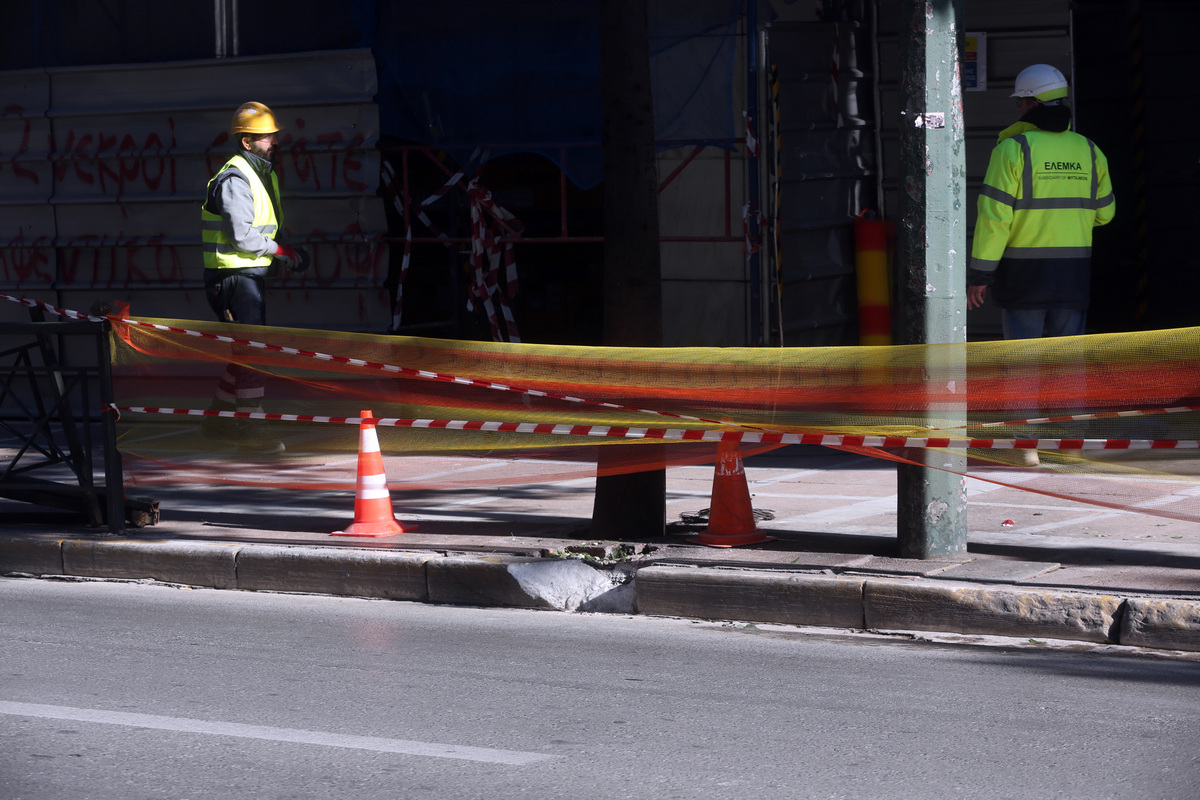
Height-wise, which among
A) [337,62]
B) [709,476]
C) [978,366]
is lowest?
[709,476]

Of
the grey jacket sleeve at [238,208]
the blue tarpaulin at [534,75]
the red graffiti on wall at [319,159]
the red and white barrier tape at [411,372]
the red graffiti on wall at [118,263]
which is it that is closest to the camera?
the red and white barrier tape at [411,372]

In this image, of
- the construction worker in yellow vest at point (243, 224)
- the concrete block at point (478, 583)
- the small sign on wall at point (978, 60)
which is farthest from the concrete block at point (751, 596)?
the small sign on wall at point (978, 60)

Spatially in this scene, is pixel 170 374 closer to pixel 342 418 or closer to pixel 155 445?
pixel 155 445

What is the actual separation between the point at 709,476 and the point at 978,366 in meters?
3.28

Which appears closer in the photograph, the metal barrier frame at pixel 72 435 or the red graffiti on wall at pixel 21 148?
the metal barrier frame at pixel 72 435

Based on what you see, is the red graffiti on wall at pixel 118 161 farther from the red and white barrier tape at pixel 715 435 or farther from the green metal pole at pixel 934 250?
the green metal pole at pixel 934 250

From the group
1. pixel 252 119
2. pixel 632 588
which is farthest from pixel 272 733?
pixel 252 119

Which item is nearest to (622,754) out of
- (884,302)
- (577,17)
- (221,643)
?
(221,643)

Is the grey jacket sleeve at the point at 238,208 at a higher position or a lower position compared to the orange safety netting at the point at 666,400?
higher

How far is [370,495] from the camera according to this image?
25.5 ft

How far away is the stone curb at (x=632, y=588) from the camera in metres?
5.90

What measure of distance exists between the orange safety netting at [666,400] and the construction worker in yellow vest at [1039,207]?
73.2 inches

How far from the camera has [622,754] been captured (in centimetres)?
455

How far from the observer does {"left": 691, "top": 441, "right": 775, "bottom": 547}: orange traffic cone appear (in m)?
7.22
